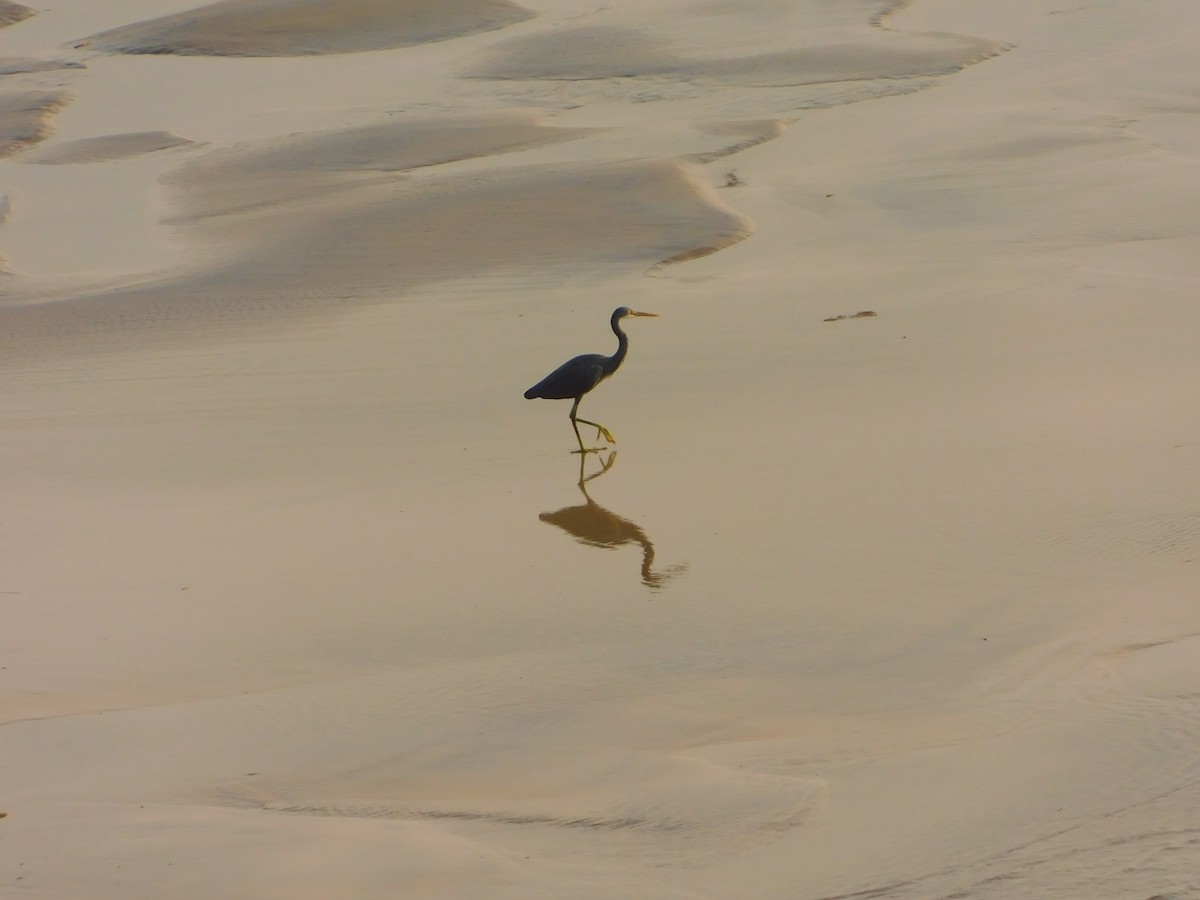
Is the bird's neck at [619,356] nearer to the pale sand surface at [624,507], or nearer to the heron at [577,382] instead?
the heron at [577,382]

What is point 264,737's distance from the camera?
5.80 m

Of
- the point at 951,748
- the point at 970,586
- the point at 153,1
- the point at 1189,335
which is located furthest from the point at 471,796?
the point at 153,1

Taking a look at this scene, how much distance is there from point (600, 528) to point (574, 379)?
1576 mm

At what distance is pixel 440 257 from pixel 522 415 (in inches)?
160

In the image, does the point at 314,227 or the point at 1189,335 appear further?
the point at 314,227

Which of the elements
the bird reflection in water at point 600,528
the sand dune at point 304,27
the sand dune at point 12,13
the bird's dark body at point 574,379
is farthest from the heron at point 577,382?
the sand dune at point 12,13

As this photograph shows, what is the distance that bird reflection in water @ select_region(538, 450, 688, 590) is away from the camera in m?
7.59

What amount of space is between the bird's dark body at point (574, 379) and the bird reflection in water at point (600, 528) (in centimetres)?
87

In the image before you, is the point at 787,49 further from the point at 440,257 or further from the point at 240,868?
the point at 240,868

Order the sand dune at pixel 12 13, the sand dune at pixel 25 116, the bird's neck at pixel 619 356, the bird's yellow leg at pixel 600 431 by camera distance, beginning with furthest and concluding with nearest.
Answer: the sand dune at pixel 12 13 < the sand dune at pixel 25 116 < the bird's neck at pixel 619 356 < the bird's yellow leg at pixel 600 431

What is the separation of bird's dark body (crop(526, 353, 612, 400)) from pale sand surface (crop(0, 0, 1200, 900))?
0.36 metres

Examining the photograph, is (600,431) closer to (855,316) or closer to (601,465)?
(601,465)

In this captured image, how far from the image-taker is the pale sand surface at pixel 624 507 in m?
4.65

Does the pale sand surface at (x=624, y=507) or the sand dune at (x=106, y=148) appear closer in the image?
the pale sand surface at (x=624, y=507)
